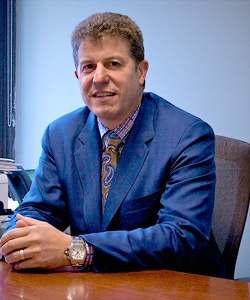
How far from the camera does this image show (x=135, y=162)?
1.66 meters

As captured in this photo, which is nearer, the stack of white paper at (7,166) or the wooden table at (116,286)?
the wooden table at (116,286)

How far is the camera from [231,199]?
6.08ft

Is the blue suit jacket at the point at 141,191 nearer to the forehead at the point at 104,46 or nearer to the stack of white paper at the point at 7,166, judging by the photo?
the forehead at the point at 104,46

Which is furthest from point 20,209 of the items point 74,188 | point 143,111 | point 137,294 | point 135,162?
point 137,294

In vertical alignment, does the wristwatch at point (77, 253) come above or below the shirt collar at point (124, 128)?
below

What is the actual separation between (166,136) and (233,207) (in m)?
0.39

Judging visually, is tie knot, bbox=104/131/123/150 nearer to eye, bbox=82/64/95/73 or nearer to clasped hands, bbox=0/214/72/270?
eye, bbox=82/64/95/73

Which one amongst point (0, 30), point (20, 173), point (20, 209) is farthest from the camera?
point (0, 30)

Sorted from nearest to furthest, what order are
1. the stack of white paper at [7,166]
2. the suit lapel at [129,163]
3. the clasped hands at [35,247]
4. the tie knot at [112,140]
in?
the clasped hands at [35,247] < the suit lapel at [129,163] < the tie knot at [112,140] < the stack of white paper at [7,166]

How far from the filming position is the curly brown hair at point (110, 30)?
1653mm

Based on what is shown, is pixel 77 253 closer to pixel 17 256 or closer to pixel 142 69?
pixel 17 256

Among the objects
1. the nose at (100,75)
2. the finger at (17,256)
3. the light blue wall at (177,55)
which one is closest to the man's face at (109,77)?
the nose at (100,75)

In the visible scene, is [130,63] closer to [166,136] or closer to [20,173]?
[166,136]

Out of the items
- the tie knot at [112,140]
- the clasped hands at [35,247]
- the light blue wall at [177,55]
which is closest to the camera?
the clasped hands at [35,247]
